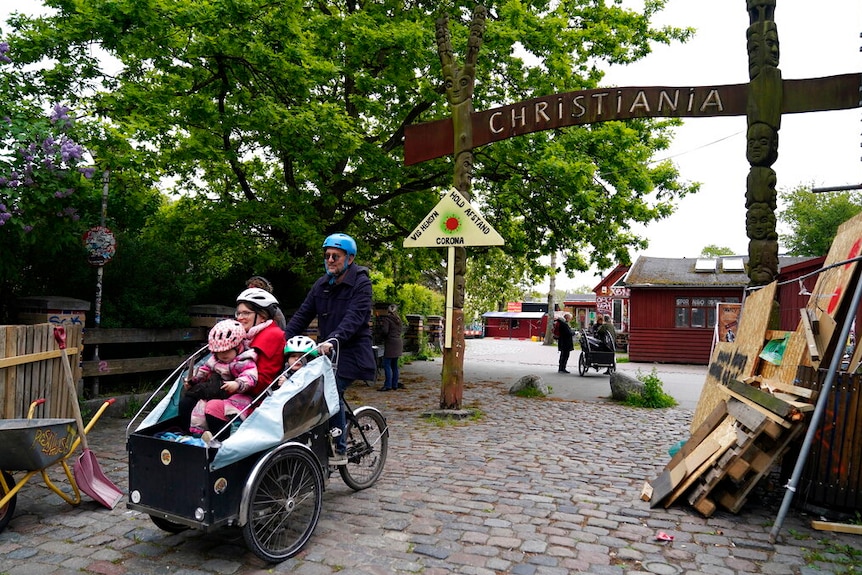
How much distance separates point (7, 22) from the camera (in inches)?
314

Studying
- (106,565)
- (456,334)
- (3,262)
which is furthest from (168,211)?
(106,565)

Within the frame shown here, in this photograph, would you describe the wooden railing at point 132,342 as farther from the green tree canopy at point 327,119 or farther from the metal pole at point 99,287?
the green tree canopy at point 327,119

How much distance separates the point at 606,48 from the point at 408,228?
6.27 m

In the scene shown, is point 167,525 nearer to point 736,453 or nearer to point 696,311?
point 736,453

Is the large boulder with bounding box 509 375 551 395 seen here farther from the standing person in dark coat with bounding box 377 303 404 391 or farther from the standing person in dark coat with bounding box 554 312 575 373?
the standing person in dark coat with bounding box 554 312 575 373

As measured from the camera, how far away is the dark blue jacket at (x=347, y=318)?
484 cm

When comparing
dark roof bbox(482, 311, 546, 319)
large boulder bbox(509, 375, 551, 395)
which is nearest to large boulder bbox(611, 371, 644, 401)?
large boulder bbox(509, 375, 551, 395)

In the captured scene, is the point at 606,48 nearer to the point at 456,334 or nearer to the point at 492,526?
the point at 456,334

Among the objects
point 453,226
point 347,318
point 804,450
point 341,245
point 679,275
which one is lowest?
point 804,450

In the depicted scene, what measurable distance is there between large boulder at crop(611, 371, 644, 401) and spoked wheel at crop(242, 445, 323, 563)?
27.9 feet

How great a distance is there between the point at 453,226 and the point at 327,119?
Answer: 2.66m

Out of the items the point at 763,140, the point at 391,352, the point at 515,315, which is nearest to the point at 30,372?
the point at 391,352

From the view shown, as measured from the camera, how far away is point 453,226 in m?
8.48

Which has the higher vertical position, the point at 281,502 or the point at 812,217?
the point at 812,217
